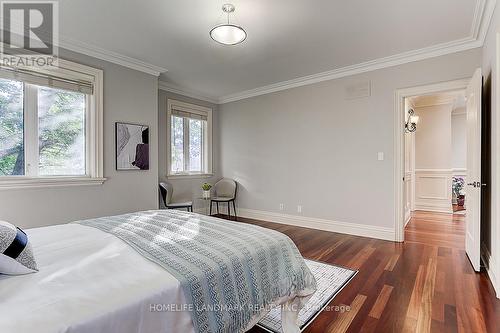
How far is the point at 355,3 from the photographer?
2.39 meters

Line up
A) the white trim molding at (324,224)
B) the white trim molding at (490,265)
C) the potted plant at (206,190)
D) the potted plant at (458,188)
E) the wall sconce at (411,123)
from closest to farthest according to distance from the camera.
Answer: the white trim molding at (490,265) → the white trim molding at (324,224) → the potted plant at (206,190) → the wall sconce at (411,123) → the potted plant at (458,188)

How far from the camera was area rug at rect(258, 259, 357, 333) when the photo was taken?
1.78 meters

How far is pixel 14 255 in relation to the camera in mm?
1082

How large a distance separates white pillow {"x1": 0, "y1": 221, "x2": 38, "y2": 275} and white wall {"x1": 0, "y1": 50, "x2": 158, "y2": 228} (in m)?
2.15

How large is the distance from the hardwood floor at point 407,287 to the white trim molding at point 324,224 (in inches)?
6.1

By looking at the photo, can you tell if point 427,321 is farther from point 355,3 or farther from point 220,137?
point 220,137

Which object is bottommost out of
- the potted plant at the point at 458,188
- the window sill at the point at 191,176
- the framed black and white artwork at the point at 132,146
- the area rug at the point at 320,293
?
the area rug at the point at 320,293

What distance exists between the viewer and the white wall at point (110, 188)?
2836 millimetres

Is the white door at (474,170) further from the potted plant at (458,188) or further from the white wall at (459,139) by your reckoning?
the white wall at (459,139)

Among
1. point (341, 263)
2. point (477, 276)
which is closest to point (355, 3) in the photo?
point (341, 263)

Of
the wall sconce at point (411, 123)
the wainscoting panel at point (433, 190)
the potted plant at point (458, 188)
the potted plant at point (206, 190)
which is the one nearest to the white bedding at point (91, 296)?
the potted plant at point (206, 190)

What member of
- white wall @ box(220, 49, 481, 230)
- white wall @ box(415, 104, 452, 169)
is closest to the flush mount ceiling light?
white wall @ box(220, 49, 481, 230)

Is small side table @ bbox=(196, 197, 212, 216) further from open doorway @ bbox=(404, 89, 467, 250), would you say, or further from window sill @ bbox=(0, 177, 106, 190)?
open doorway @ bbox=(404, 89, 467, 250)

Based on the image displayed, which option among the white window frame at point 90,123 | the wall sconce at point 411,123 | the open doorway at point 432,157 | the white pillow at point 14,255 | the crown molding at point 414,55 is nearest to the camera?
the white pillow at point 14,255
